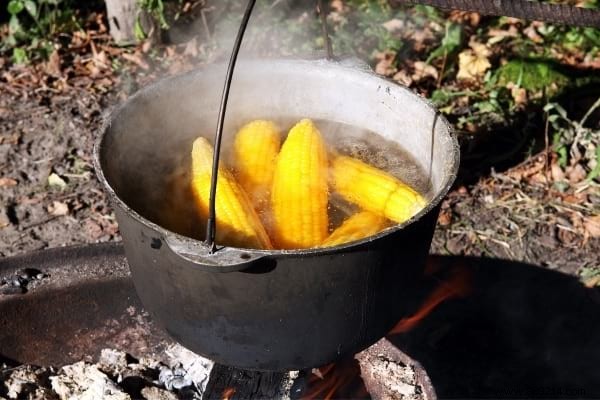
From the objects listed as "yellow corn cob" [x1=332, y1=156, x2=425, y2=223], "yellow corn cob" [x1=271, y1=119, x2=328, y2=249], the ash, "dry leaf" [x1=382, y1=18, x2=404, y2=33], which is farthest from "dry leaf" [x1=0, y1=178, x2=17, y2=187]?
"dry leaf" [x1=382, y1=18, x2=404, y2=33]

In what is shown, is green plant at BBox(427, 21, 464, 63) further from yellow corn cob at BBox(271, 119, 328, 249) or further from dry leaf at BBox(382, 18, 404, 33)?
yellow corn cob at BBox(271, 119, 328, 249)

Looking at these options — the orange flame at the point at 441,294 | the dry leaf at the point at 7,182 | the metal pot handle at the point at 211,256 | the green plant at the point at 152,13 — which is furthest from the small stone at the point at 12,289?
the green plant at the point at 152,13

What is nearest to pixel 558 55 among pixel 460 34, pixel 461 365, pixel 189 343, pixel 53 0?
pixel 460 34

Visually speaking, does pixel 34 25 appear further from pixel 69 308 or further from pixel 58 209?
pixel 69 308

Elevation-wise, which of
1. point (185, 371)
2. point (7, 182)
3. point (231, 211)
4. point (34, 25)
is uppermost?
point (231, 211)

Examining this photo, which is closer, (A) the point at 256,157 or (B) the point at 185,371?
(A) the point at 256,157

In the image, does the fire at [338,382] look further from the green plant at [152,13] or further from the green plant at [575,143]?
the green plant at [152,13]

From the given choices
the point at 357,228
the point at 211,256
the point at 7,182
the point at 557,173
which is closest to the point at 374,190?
the point at 357,228

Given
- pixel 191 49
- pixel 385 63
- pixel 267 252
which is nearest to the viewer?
pixel 267 252
